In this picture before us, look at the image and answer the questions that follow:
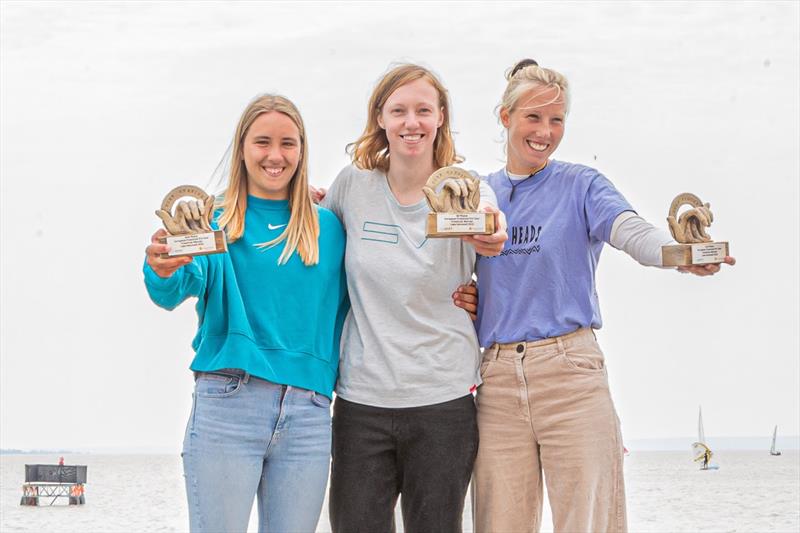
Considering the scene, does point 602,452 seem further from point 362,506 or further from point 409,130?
point 409,130

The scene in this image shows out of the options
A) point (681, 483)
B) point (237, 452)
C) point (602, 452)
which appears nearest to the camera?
point (237, 452)

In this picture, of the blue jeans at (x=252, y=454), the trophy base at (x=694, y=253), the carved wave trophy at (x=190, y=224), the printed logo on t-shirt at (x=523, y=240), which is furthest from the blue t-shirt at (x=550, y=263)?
the carved wave trophy at (x=190, y=224)

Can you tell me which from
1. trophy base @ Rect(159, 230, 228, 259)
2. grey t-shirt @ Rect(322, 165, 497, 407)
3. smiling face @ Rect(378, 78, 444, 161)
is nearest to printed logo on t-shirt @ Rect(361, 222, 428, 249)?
grey t-shirt @ Rect(322, 165, 497, 407)

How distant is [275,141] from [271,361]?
0.87 m

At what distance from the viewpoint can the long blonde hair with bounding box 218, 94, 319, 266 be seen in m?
4.10

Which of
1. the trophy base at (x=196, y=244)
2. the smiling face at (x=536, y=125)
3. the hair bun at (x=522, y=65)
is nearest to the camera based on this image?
the trophy base at (x=196, y=244)

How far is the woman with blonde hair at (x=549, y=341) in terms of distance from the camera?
13.7ft

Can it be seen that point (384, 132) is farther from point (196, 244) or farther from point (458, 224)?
point (196, 244)

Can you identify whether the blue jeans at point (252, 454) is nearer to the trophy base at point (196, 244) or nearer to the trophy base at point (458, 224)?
the trophy base at point (196, 244)

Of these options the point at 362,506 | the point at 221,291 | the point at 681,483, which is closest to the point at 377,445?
the point at 362,506

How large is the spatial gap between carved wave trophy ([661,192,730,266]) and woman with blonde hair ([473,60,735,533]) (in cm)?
5

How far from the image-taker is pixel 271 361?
3.99 meters

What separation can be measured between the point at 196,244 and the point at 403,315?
90 centimetres

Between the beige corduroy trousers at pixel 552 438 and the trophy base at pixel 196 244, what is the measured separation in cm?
121
